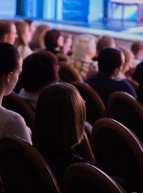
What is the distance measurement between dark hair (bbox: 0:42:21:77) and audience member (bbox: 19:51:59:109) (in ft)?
1.88

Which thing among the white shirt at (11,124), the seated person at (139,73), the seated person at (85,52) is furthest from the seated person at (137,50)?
the white shirt at (11,124)

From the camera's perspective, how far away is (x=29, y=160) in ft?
3.65

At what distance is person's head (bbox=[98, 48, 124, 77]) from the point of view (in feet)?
9.16

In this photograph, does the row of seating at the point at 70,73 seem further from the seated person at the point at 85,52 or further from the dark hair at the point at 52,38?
the dark hair at the point at 52,38

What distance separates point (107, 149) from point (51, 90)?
45 centimetres

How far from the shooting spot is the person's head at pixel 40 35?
562 cm

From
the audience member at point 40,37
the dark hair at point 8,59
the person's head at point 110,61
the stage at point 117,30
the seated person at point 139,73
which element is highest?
the dark hair at point 8,59

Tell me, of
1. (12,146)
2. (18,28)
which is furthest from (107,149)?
(18,28)

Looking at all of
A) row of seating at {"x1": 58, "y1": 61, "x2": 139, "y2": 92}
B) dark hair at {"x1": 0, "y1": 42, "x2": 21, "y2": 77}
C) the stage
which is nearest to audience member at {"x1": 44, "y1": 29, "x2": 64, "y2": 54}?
row of seating at {"x1": 58, "y1": 61, "x2": 139, "y2": 92}

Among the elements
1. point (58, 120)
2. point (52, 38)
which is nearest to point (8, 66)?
point (58, 120)

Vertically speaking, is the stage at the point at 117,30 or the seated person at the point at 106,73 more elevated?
the seated person at the point at 106,73

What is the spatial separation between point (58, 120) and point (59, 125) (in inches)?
0.7

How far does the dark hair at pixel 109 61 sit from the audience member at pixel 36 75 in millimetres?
640

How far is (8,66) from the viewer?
160cm
